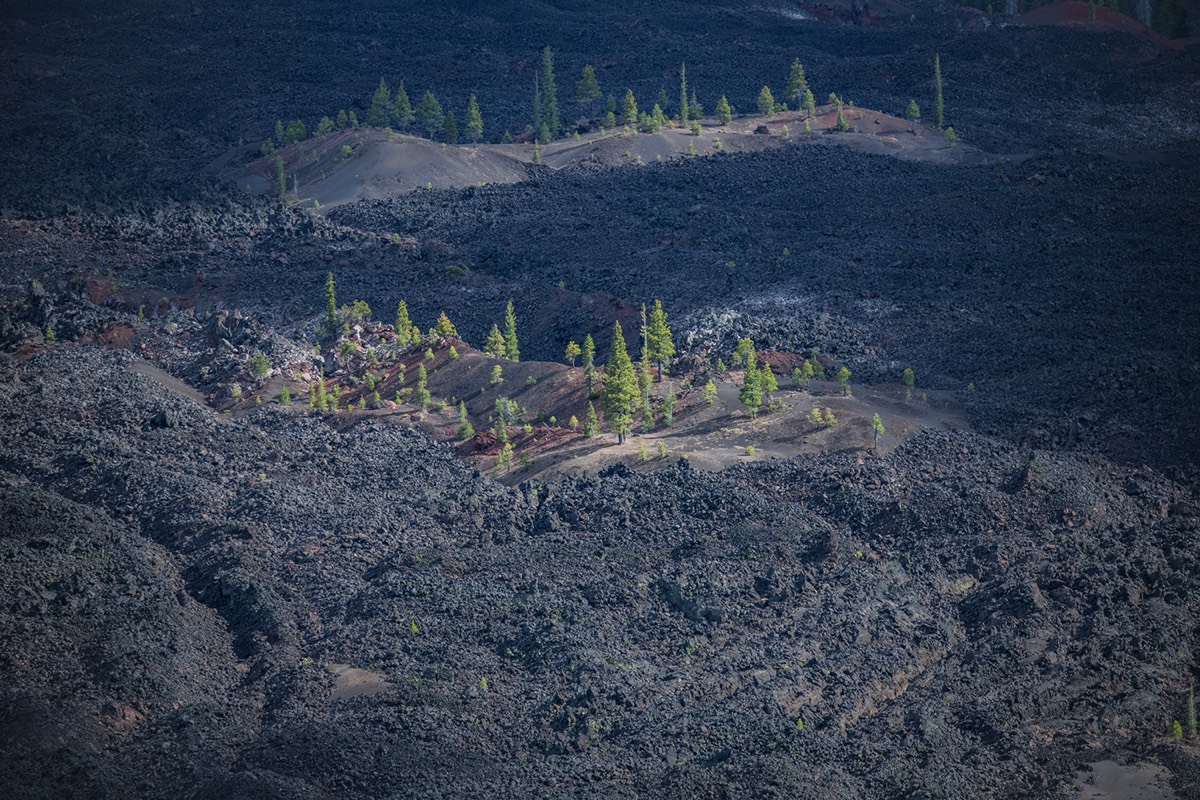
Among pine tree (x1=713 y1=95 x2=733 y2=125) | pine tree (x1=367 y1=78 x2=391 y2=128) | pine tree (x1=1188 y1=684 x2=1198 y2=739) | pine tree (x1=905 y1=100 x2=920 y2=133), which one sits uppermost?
pine tree (x1=367 y1=78 x2=391 y2=128)

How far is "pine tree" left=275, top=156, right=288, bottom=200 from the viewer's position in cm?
12600

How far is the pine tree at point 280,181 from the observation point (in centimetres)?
12600

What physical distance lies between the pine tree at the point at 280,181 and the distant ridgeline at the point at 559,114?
6.41 metres

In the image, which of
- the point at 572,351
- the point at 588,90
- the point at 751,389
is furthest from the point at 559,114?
the point at 751,389

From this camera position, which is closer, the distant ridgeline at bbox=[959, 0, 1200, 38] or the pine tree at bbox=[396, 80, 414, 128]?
the pine tree at bbox=[396, 80, 414, 128]

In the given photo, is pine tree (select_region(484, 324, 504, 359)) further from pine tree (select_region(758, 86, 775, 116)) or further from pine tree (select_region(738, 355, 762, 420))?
pine tree (select_region(758, 86, 775, 116))

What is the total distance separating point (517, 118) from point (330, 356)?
56.2 m

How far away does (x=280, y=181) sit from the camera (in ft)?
414

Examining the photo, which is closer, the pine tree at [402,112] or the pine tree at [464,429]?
the pine tree at [464,429]

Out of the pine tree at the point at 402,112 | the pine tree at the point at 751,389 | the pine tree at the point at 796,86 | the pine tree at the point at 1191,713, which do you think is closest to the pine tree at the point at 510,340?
the pine tree at the point at 751,389

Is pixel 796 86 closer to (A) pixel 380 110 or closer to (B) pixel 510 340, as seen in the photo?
(A) pixel 380 110

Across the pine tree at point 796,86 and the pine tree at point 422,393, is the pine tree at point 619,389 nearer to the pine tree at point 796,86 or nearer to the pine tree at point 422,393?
the pine tree at point 422,393

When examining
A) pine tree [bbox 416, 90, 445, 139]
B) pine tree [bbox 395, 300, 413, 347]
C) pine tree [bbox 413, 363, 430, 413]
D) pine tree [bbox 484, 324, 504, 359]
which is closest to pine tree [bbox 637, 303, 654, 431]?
pine tree [bbox 413, 363, 430, 413]

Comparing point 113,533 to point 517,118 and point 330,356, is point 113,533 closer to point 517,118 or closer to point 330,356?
point 330,356
